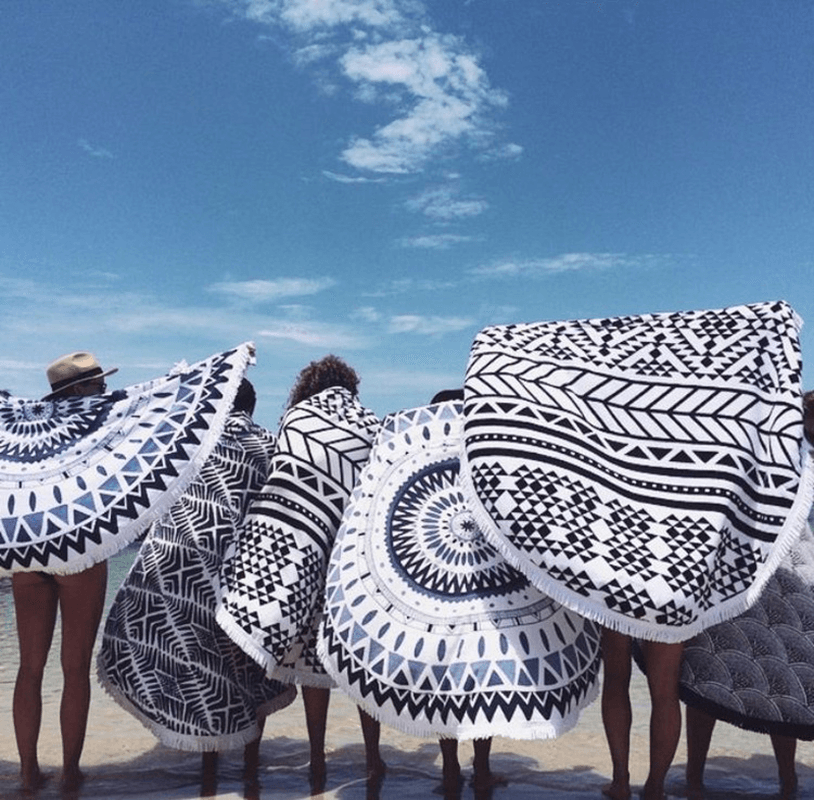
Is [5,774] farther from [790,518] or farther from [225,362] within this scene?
[790,518]

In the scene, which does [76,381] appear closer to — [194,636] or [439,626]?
[194,636]

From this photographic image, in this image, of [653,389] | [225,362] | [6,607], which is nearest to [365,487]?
[225,362]

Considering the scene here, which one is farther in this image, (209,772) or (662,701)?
(209,772)

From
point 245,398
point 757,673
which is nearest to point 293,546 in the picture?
point 245,398

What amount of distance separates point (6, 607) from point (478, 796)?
11128mm

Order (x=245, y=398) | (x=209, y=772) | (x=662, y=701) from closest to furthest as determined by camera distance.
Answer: (x=662, y=701) → (x=209, y=772) → (x=245, y=398)

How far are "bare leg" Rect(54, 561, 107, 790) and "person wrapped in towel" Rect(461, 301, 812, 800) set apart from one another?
72.1 inches

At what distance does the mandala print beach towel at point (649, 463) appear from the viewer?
110 inches

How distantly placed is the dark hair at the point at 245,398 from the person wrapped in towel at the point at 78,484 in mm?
557

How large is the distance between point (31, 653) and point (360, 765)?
5.62 feet

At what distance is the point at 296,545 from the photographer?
3.41 metres

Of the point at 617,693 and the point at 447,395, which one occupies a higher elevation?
the point at 447,395

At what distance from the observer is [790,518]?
2.90m

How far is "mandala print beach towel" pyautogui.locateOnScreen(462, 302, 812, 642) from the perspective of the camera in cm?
280
